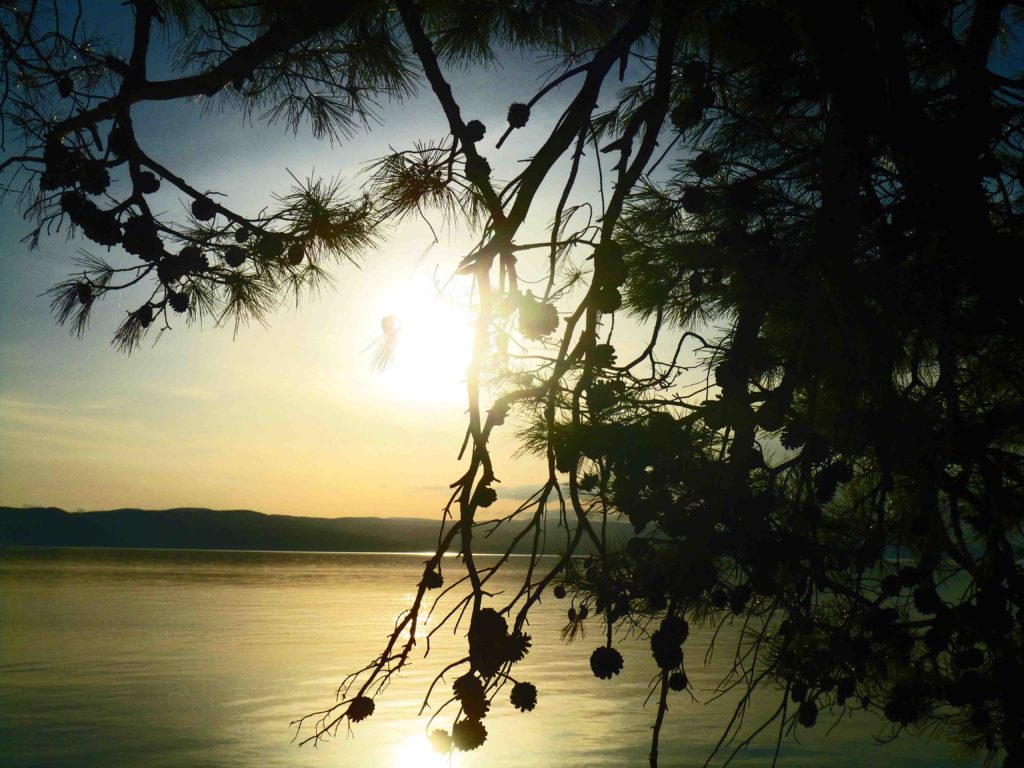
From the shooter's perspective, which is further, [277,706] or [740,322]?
[277,706]

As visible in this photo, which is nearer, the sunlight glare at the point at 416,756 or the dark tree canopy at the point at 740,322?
the dark tree canopy at the point at 740,322

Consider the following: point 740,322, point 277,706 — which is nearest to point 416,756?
point 277,706

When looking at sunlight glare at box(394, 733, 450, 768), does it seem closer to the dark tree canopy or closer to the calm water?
the calm water

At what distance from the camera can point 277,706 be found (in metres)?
5.26

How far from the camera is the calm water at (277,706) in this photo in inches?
168

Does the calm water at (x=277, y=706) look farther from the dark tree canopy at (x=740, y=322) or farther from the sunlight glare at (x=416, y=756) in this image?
the dark tree canopy at (x=740, y=322)

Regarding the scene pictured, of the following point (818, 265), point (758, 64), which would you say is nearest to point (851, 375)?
point (818, 265)

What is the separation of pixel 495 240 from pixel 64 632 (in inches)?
347

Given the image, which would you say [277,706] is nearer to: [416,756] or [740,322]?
[416,756]

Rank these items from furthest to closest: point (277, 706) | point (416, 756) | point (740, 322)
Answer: point (277, 706)
point (416, 756)
point (740, 322)

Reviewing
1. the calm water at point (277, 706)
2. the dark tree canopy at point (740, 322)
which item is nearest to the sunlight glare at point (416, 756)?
the calm water at point (277, 706)

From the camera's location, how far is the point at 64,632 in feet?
27.9

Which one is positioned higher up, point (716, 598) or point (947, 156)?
point (947, 156)

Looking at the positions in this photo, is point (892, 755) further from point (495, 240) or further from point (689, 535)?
point (495, 240)
